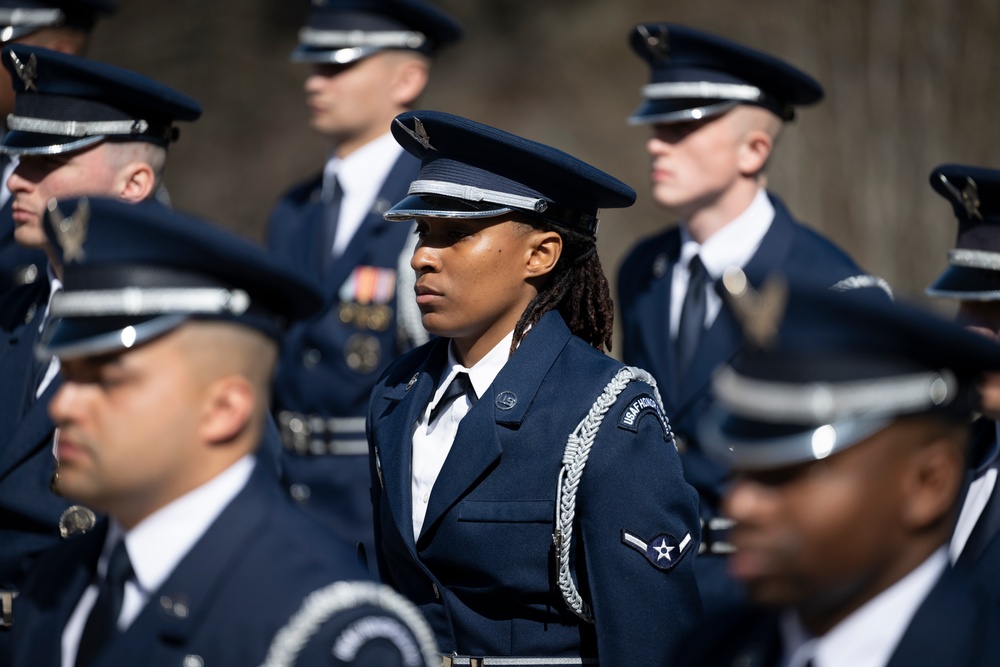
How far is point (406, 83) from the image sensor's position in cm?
670

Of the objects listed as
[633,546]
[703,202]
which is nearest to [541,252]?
[633,546]

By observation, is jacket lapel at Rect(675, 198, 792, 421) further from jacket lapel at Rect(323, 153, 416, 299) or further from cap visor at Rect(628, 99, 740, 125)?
jacket lapel at Rect(323, 153, 416, 299)

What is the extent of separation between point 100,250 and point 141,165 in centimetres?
208

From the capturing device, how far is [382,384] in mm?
3912

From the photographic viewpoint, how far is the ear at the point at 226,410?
2525mm

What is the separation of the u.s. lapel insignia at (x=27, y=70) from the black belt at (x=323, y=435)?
2137mm

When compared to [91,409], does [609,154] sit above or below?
below

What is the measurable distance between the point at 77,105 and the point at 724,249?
8.37ft

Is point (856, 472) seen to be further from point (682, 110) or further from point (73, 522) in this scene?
point (682, 110)

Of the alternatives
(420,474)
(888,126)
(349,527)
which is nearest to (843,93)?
(888,126)

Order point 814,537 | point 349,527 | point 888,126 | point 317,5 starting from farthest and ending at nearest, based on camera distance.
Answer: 1. point 888,126
2. point 317,5
3. point 349,527
4. point 814,537

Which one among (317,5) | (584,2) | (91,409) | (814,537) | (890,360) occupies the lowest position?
(584,2)

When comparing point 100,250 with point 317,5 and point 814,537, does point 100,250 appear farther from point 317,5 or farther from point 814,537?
point 317,5

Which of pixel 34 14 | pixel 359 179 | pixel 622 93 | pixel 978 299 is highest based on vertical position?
pixel 978 299
